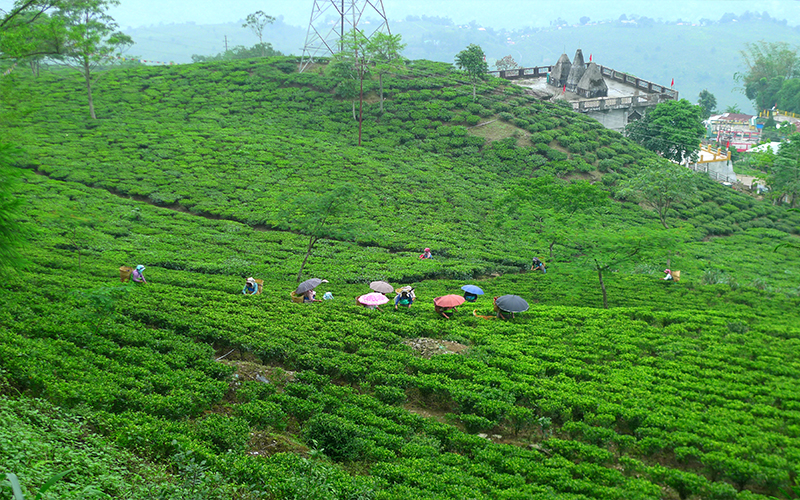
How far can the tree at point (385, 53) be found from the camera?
51612mm

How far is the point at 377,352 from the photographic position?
51.5ft

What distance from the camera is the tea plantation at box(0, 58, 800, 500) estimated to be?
32.9 ft

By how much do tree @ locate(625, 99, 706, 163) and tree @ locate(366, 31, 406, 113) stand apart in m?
28.1

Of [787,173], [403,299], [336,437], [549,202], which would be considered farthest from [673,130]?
[336,437]

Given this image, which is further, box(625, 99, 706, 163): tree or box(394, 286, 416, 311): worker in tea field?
box(625, 99, 706, 163): tree

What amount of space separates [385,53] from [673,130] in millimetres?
32093

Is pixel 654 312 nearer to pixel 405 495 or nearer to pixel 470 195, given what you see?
pixel 405 495

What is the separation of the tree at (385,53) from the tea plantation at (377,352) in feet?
65.5

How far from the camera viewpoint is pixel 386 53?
56.6 meters

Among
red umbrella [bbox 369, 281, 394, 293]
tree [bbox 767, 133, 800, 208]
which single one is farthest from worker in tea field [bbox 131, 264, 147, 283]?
tree [bbox 767, 133, 800, 208]

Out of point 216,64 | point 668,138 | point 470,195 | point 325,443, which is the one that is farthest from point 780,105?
point 325,443

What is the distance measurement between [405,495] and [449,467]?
1.45 metres

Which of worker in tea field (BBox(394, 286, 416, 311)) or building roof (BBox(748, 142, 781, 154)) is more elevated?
building roof (BBox(748, 142, 781, 154))

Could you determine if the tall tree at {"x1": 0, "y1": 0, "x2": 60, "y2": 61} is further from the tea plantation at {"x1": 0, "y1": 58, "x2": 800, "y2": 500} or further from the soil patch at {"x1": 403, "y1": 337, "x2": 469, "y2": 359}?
the soil patch at {"x1": 403, "y1": 337, "x2": 469, "y2": 359}
